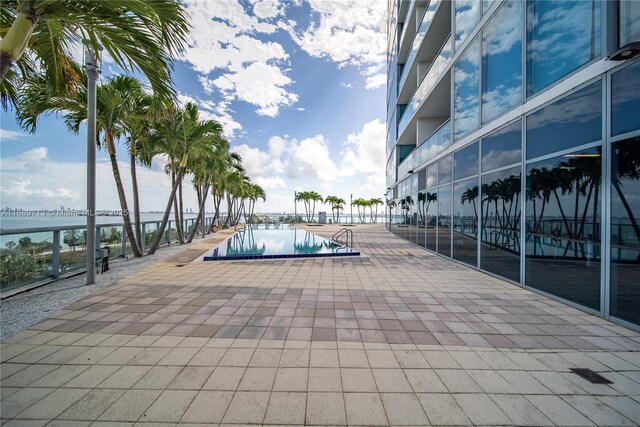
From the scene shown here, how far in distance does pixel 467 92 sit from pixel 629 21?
4128mm

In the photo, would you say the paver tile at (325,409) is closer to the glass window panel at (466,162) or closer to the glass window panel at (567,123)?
the glass window panel at (567,123)

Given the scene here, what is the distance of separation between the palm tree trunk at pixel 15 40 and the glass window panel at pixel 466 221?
8.43m

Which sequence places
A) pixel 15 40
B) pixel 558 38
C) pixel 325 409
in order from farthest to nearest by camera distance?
pixel 558 38
pixel 15 40
pixel 325 409

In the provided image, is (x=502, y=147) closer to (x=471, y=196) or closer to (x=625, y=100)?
(x=471, y=196)

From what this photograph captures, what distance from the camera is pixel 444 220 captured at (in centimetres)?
905

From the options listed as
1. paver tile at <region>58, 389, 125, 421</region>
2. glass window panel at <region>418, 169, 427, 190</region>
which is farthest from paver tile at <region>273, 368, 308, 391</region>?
glass window panel at <region>418, 169, 427, 190</region>

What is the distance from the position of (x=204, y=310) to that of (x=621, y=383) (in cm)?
490

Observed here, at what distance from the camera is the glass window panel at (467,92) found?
7.09 metres

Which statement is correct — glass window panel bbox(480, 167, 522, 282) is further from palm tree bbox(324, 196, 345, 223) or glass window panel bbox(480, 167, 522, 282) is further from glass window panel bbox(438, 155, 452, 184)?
palm tree bbox(324, 196, 345, 223)

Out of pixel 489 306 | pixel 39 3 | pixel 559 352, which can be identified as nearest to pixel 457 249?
pixel 489 306

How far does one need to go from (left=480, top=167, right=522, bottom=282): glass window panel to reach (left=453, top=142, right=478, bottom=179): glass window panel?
25.6 inches

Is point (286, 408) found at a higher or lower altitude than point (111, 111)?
lower

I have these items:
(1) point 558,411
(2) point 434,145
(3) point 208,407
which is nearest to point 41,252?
(3) point 208,407

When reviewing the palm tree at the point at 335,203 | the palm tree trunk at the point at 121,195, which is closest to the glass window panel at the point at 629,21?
the palm tree trunk at the point at 121,195
